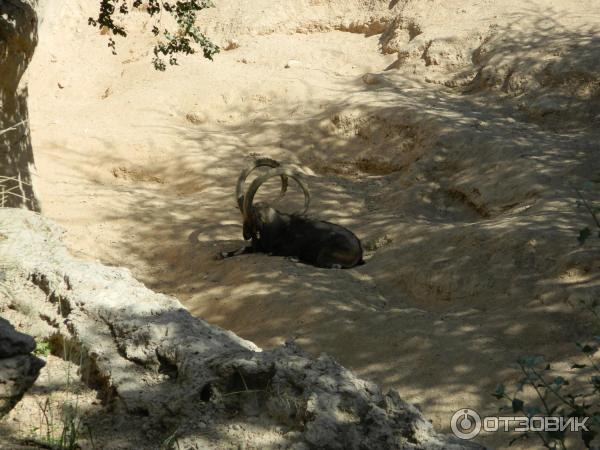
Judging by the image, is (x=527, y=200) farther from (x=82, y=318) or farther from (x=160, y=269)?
(x=82, y=318)

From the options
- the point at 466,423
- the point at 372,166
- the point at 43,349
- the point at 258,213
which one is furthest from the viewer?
the point at 372,166

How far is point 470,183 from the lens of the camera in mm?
9484

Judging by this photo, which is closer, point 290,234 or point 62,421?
point 62,421

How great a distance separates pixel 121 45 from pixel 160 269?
9079mm

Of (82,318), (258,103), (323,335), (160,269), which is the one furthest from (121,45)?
(82,318)

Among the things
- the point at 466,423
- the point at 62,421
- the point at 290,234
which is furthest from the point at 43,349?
the point at 290,234

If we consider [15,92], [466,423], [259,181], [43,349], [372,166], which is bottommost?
[466,423]

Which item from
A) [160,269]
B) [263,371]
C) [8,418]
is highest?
[263,371]

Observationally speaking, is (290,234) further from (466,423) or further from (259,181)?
(466,423)

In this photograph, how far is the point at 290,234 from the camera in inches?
338

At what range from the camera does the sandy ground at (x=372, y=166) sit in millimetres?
6098

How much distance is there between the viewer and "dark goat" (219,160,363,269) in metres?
8.09

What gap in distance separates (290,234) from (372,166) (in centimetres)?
283

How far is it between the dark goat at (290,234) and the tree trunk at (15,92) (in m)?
2.35
